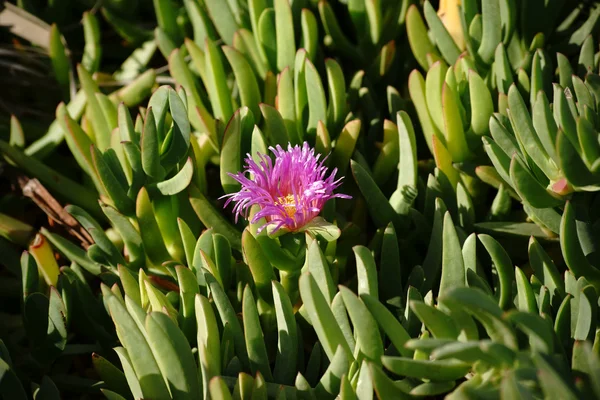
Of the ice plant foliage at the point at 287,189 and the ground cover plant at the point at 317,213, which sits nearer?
the ground cover plant at the point at 317,213

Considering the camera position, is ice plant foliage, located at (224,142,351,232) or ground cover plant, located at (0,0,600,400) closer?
ground cover plant, located at (0,0,600,400)

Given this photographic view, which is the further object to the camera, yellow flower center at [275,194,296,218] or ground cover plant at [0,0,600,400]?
yellow flower center at [275,194,296,218]

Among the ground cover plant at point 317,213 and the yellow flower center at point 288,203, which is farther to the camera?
the yellow flower center at point 288,203

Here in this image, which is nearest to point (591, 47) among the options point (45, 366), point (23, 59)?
point (45, 366)
